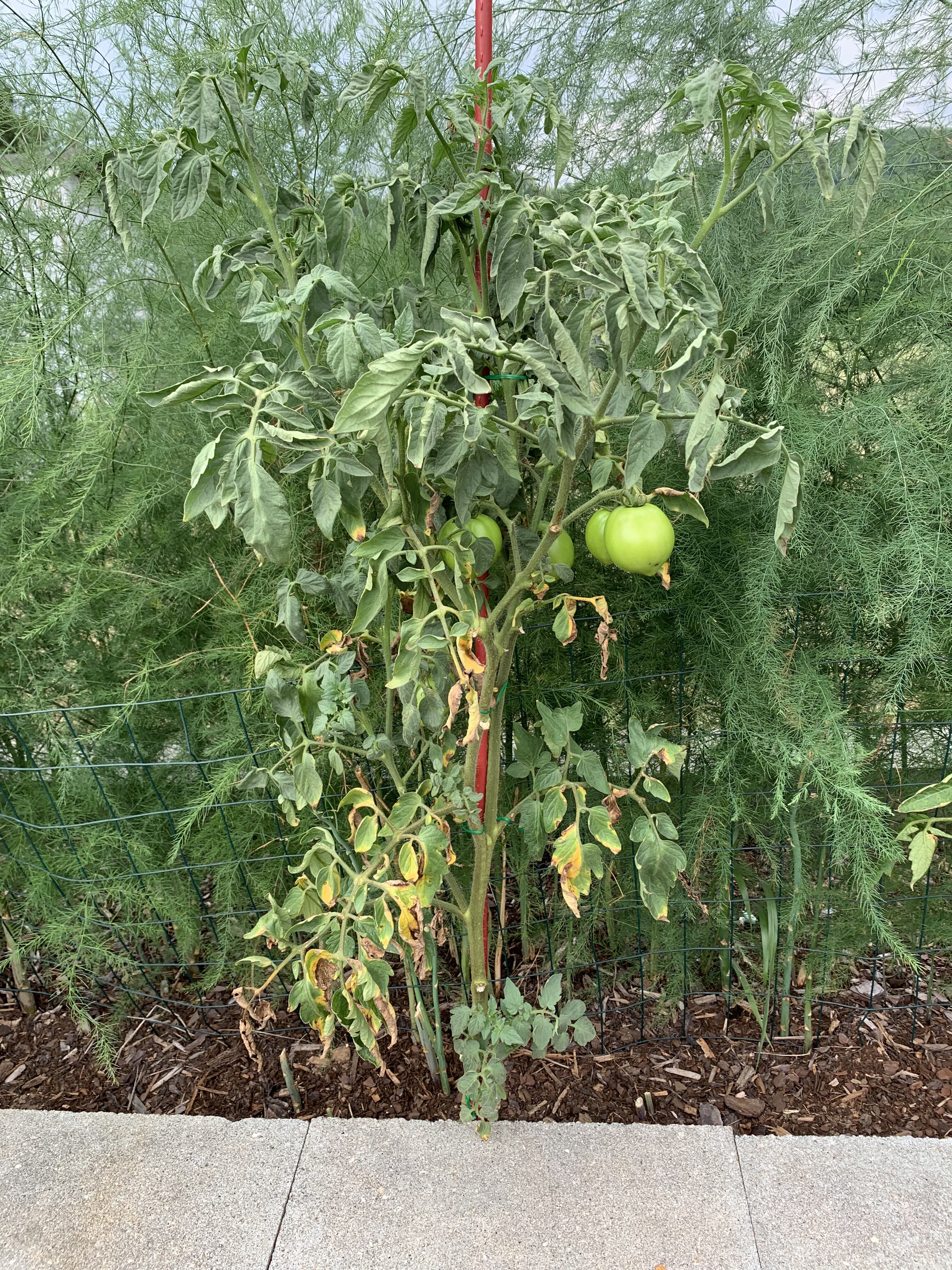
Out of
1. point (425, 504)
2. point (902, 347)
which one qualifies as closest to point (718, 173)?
point (902, 347)

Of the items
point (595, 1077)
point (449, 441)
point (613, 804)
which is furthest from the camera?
point (595, 1077)

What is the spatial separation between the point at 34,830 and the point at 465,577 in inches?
57.4

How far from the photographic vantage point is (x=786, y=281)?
1.71m

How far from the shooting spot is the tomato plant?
1058 mm

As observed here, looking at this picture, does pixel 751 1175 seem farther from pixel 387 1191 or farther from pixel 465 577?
pixel 465 577

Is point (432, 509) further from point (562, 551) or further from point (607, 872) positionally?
point (607, 872)

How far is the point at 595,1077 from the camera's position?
190 centimetres

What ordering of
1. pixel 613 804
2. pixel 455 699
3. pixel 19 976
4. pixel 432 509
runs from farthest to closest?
pixel 19 976 < pixel 613 804 < pixel 432 509 < pixel 455 699

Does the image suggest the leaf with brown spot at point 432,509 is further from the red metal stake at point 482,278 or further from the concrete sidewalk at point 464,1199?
the concrete sidewalk at point 464,1199

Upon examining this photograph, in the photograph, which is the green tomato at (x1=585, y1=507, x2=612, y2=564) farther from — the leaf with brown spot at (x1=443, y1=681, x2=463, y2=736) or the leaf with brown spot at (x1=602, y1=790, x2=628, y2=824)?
the leaf with brown spot at (x1=602, y1=790, x2=628, y2=824)

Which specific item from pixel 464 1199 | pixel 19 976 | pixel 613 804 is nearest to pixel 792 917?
→ pixel 613 804

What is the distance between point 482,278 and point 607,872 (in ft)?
4.43

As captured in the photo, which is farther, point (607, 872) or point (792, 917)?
point (607, 872)

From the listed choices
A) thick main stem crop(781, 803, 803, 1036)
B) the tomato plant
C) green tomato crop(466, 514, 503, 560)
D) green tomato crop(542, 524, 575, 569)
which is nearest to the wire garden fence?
thick main stem crop(781, 803, 803, 1036)
